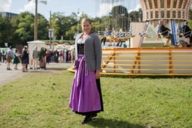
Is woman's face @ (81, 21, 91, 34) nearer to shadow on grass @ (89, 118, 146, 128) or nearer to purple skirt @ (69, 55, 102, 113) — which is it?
purple skirt @ (69, 55, 102, 113)

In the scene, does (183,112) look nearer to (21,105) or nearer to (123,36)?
(21,105)

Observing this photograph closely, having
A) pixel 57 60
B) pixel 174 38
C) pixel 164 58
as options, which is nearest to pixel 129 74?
pixel 164 58

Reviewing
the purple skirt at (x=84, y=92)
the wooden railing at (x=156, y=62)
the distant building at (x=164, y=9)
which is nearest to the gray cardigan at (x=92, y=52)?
the purple skirt at (x=84, y=92)

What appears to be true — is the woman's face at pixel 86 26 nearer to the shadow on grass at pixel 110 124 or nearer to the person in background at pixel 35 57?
the shadow on grass at pixel 110 124

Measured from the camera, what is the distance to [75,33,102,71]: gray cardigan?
30.2 ft

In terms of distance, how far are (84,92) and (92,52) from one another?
0.77 metres

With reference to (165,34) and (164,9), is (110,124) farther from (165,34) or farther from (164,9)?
(164,9)

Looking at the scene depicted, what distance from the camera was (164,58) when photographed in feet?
68.5

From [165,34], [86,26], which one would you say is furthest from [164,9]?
[86,26]

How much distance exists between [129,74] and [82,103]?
464 inches

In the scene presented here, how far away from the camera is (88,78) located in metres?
9.20

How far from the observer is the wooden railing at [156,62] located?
20734 millimetres

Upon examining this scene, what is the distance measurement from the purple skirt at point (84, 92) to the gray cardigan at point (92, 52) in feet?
0.39

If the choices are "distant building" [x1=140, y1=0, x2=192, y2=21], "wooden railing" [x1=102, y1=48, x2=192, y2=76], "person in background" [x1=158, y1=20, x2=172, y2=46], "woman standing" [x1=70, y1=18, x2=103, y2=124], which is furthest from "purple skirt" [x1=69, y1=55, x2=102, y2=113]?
"distant building" [x1=140, y1=0, x2=192, y2=21]
